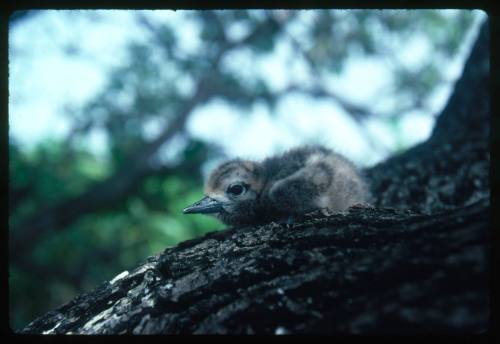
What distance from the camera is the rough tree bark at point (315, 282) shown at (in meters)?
0.98

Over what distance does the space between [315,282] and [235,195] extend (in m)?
1.04

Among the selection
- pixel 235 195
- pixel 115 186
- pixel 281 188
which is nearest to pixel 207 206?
pixel 235 195

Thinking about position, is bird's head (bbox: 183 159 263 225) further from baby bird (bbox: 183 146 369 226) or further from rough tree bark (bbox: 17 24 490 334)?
rough tree bark (bbox: 17 24 490 334)

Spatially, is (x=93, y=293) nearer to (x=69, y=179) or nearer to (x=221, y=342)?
(x=221, y=342)

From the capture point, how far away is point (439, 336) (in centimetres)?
99

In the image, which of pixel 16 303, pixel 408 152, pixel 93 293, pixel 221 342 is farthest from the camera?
pixel 16 303

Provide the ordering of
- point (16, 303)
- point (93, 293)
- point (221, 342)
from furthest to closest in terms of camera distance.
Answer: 1. point (16, 303)
2. point (93, 293)
3. point (221, 342)

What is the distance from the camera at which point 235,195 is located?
2146 millimetres

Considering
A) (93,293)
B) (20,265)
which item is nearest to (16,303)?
(20,265)

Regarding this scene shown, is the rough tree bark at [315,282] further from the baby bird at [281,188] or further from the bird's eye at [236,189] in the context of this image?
the bird's eye at [236,189]

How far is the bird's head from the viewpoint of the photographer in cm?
212

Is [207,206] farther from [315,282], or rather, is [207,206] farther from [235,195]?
[315,282]

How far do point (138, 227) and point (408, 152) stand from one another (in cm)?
399

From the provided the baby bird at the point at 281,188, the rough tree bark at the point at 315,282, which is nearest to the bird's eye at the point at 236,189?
the baby bird at the point at 281,188
